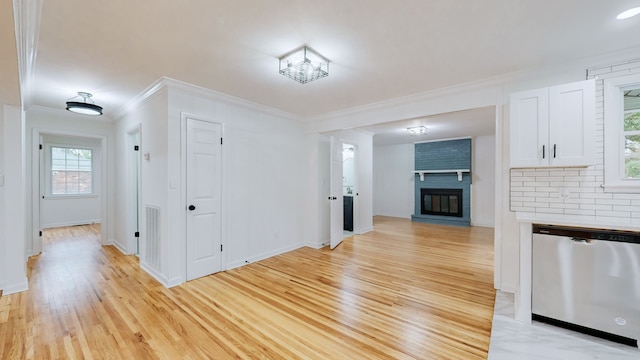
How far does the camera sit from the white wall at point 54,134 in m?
4.41

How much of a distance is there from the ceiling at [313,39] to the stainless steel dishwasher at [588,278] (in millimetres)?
1671

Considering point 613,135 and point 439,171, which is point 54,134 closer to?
point 613,135

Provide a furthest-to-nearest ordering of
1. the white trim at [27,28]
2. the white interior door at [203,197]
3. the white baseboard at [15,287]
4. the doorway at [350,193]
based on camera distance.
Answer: the doorway at [350,193]
the white interior door at [203,197]
the white baseboard at [15,287]
the white trim at [27,28]

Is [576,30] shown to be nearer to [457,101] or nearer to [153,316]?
[457,101]

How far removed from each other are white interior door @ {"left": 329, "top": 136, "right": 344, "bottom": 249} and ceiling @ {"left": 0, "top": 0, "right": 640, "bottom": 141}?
71.9 inches

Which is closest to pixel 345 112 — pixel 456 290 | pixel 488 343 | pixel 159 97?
pixel 159 97

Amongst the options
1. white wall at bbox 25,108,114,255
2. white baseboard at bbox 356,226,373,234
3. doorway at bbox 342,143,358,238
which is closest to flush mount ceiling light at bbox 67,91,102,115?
white wall at bbox 25,108,114,255

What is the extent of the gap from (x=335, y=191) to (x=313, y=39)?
3.22 meters

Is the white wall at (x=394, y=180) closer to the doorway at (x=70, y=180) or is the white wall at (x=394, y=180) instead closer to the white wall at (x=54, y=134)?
the white wall at (x=54, y=134)

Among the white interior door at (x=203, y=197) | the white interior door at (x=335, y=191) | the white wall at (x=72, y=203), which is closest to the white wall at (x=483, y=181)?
the white interior door at (x=335, y=191)

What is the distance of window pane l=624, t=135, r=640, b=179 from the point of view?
2.49m

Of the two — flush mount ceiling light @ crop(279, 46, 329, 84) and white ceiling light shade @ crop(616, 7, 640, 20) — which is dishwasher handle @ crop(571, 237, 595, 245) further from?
flush mount ceiling light @ crop(279, 46, 329, 84)

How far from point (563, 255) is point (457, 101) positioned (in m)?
2.09

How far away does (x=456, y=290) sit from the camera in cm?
309
